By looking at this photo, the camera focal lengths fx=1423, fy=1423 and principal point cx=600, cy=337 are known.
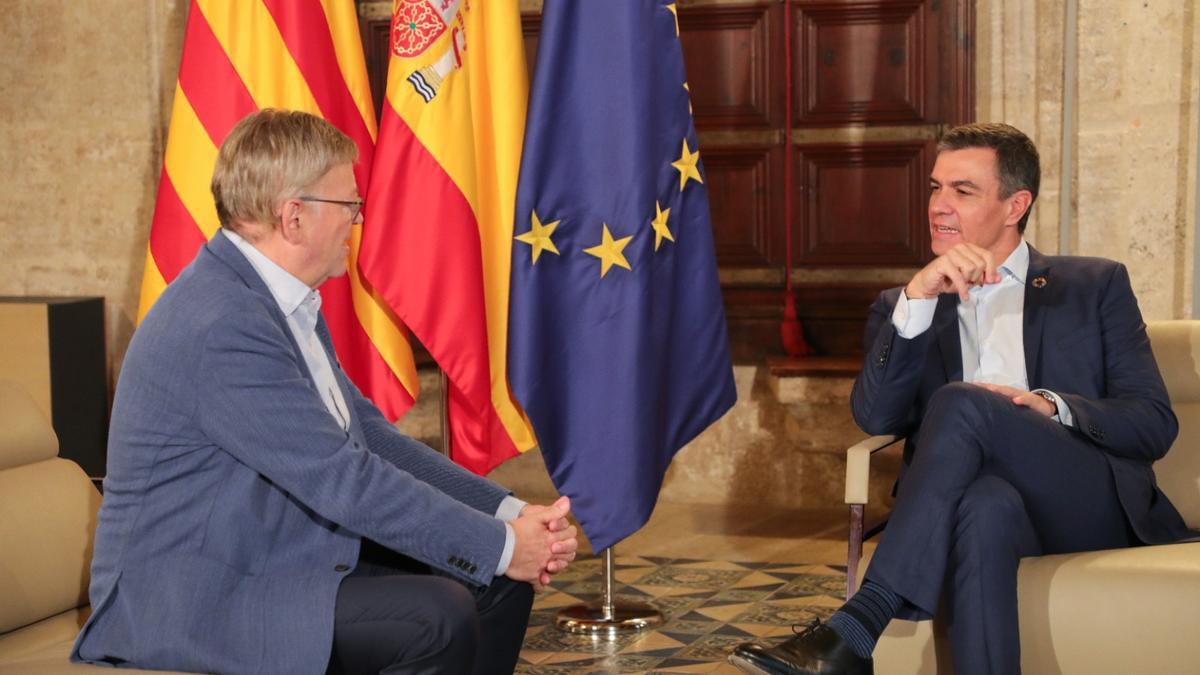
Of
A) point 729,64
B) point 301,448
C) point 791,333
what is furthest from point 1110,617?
point 729,64

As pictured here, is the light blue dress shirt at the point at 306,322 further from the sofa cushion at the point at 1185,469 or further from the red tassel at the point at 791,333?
the red tassel at the point at 791,333

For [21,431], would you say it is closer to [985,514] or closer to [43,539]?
[43,539]

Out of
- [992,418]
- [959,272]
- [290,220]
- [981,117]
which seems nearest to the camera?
[290,220]

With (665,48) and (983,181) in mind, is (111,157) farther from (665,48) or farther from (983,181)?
(983,181)

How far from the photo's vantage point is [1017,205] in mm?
3285

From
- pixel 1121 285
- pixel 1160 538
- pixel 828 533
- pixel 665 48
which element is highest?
pixel 665 48

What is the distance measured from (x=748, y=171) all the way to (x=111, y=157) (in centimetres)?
250

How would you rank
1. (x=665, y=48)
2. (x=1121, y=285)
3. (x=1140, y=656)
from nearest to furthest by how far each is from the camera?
(x=1140, y=656)
(x=1121, y=285)
(x=665, y=48)

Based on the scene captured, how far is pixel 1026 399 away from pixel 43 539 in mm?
1939

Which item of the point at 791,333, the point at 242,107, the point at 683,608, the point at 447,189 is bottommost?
the point at 683,608

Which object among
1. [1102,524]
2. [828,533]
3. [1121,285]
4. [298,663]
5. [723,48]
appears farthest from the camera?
[723,48]

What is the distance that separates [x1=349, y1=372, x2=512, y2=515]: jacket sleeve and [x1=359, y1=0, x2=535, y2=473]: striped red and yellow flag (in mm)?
1181

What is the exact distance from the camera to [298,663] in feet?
7.20

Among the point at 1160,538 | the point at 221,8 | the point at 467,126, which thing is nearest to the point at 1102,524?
the point at 1160,538
